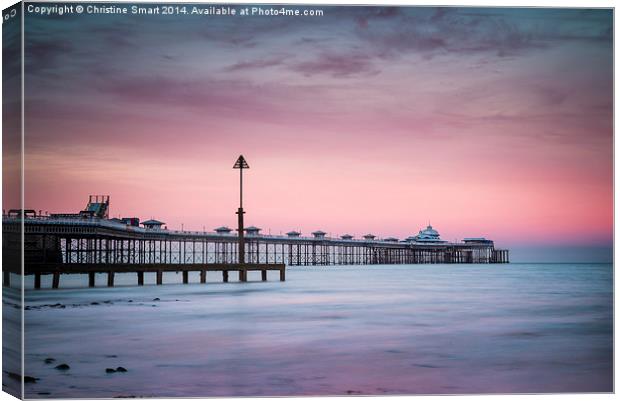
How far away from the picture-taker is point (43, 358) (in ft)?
28.1

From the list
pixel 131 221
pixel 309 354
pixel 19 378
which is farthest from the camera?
pixel 131 221

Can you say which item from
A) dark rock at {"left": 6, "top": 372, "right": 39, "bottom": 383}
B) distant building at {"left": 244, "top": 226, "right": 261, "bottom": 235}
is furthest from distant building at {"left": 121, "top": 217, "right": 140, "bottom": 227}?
dark rock at {"left": 6, "top": 372, "right": 39, "bottom": 383}

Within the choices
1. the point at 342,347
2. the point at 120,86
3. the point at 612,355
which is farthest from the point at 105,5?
the point at 612,355

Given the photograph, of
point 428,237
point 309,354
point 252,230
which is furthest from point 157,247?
point 309,354

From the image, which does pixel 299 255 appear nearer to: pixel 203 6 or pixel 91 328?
pixel 91 328

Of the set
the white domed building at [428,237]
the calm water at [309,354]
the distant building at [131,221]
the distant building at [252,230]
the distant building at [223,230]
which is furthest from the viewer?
the white domed building at [428,237]

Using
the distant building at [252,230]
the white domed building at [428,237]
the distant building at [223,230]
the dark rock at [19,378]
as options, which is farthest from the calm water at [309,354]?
the white domed building at [428,237]

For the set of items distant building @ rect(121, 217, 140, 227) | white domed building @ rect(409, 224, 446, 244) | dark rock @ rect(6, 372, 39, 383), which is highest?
distant building @ rect(121, 217, 140, 227)

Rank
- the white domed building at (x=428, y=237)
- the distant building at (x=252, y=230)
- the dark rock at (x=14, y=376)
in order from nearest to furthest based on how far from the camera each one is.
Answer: the dark rock at (x=14, y=376) → the distant building at (x=252, y=230) → the white domed building at (x=428, y=237)

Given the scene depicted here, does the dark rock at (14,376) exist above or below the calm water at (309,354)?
above

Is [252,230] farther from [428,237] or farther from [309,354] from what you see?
[309,354]

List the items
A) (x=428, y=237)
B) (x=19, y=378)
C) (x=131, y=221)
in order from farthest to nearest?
(x=428, y=237)
(x=131, y=221)
(x=19, y=378)

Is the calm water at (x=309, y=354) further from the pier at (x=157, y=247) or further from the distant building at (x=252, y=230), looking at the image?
the distant building at (x=252, y=230)

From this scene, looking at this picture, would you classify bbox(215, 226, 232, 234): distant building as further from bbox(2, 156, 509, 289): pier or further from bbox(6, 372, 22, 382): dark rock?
bbox(6, 372, 22, 382): dark rock
